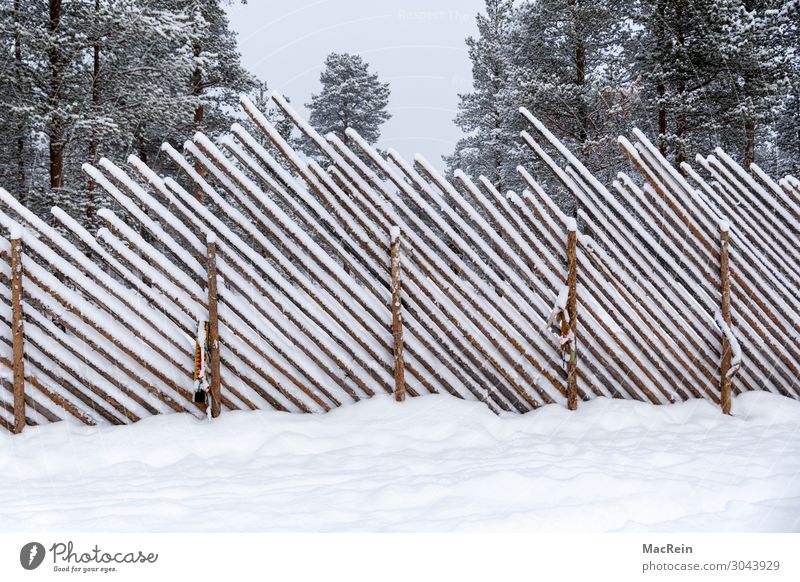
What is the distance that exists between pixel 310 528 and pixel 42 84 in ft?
31.7

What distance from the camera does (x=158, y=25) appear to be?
30.2 feet

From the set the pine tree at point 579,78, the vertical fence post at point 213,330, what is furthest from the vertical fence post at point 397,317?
the pine tree at point 579,78

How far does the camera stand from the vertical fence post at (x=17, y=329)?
3.42 metres

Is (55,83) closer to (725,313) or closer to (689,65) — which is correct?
(725,313)

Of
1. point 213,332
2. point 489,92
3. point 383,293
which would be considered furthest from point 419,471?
point 489,92

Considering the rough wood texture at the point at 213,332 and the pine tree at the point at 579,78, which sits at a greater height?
the pine tree at the point at 579,78

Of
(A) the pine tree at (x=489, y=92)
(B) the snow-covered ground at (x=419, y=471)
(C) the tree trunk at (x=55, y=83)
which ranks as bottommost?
(B) the snow-covered ground at (x=419, y=471)

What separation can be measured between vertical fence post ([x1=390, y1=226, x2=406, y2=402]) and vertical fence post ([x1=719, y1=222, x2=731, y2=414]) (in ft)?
8.05

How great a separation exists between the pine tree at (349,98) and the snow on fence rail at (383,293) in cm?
1989

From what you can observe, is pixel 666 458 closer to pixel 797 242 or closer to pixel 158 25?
pixel 797 242

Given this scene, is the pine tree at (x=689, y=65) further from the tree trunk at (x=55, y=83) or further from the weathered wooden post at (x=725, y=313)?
the tree trunk at (x=55, y=83)

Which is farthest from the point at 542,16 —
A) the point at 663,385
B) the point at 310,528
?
the point at 310,528

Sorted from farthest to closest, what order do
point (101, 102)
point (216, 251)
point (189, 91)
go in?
point (189, 91)
point (101, 102)
point (216, 251)

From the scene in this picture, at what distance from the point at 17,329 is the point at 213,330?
44.6 inches
